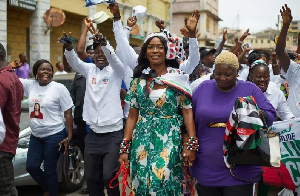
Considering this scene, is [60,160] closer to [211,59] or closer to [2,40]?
[211,59]

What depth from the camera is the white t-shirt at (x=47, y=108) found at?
581 centimetres

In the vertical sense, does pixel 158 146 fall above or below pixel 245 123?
below

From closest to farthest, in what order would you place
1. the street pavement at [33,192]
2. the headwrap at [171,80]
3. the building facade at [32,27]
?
the headwrap at [171,80] → the street pavement at [33,192] → the building facade at [32,27]

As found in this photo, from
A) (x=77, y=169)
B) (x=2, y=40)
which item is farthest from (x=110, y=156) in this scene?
(x=2, y=40)

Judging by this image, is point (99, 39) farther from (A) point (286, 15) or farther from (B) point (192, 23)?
(A) point (286, 15)

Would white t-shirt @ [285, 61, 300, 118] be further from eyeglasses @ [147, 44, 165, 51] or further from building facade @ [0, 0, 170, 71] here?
building facade @ [0, 0, 170, 71]

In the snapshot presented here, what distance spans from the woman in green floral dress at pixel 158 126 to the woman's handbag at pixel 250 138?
0.44m

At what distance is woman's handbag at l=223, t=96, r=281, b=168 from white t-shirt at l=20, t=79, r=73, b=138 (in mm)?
3034

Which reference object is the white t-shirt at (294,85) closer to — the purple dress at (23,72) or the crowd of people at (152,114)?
the crowd of people at (152,114)

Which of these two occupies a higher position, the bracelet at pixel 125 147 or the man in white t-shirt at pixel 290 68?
the man in white t-shirt at pixel 290 68

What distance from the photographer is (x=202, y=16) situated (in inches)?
1751

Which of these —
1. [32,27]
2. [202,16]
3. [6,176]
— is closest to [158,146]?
[6,176]

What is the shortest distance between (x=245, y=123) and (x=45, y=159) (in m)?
3.23

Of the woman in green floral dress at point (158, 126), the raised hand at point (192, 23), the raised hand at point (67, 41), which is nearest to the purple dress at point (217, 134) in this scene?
the woman in green floral dress at point (158, 126)
